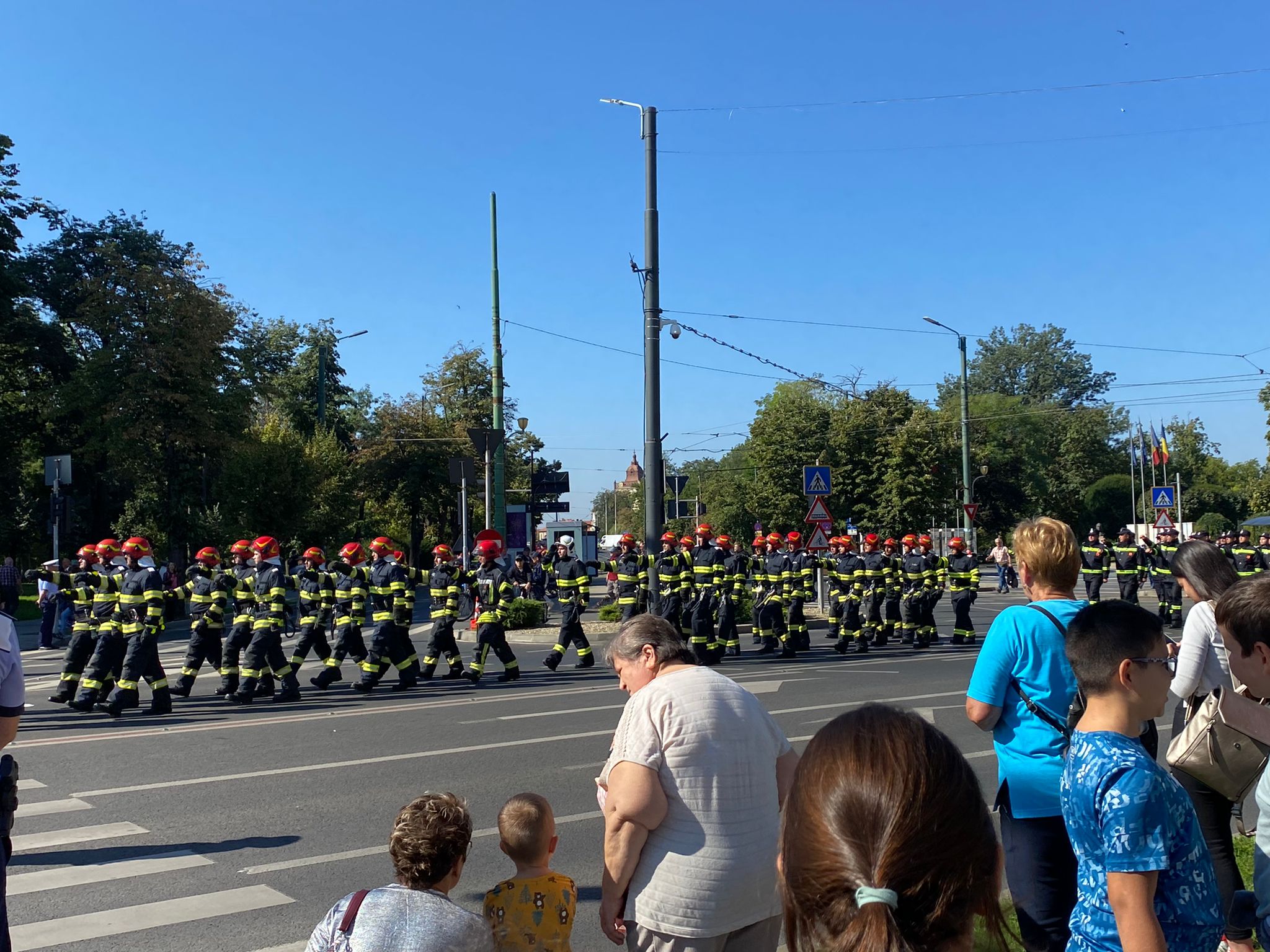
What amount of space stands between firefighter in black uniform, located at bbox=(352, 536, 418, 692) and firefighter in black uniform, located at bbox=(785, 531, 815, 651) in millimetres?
6468

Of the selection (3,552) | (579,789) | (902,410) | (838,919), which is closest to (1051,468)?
(902,410)

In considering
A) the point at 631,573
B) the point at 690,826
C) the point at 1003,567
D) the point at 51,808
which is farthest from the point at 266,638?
the point at 1003,567

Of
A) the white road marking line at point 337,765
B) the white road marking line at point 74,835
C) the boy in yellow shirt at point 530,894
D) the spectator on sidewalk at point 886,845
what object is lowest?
the white road marking line at point 337,765

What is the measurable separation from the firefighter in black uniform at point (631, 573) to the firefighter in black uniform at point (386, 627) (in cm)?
346

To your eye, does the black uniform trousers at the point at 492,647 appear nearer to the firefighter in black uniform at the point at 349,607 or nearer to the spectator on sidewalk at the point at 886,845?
the firefighter in black uniform at the point at 349,607

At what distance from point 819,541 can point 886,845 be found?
64.9ft

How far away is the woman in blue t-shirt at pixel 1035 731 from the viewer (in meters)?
3.87

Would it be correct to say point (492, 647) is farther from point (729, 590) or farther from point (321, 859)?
point (321, 859)

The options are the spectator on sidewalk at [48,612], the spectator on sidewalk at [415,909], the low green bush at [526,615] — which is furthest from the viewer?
the low green bush at [526,615]

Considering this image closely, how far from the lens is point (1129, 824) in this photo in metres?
2.60

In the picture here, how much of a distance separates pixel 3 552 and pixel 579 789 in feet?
147

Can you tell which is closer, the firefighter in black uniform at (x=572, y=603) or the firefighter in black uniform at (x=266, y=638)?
the firefighter in black uniform at (x=266, y=638)

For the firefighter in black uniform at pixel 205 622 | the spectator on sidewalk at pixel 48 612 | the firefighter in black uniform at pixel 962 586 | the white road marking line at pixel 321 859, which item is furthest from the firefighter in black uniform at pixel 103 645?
the firefighter in black uniform at pixel 962 586

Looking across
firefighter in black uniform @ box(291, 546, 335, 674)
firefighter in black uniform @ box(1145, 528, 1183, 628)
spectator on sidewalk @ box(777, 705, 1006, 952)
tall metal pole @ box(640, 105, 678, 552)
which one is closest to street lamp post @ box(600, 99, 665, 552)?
tall metal pole @ box(640, 105, 678, 552)
